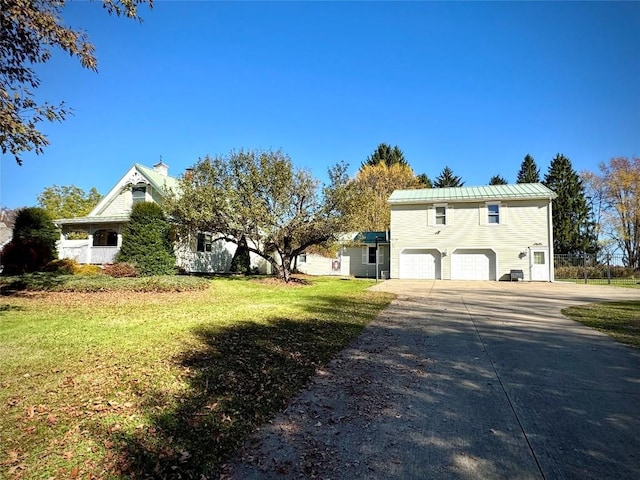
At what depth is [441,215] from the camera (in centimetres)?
2394

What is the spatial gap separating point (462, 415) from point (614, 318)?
295 inches

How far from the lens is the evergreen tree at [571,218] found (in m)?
37.2

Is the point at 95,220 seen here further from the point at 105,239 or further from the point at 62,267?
the point at 62,267

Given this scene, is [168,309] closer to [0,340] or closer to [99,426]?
[0,340]

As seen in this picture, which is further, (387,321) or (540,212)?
(540,212)

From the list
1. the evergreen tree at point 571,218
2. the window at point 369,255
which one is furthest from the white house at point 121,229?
the evergreen tree at point 571,218

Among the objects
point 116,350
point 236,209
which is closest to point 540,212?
point 236,209

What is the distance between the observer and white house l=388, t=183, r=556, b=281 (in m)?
22.0

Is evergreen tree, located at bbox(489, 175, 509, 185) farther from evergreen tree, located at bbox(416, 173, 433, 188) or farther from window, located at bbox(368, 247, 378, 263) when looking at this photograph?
window, located at bbox(368, 247, 378, 263)

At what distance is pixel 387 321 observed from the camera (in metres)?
8.31

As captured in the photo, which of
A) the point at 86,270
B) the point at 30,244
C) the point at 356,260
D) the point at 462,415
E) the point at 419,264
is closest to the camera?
the point at 462,415

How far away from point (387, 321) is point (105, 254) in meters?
19.1

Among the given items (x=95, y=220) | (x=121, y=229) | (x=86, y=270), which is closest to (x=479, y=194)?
(x=86, y=270)

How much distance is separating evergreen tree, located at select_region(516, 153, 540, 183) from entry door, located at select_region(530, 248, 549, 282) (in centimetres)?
2989
